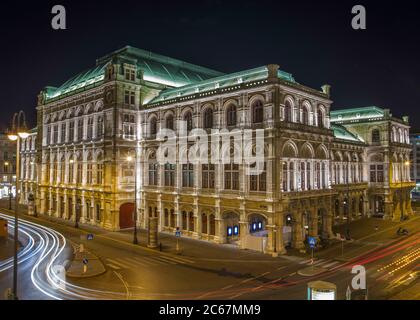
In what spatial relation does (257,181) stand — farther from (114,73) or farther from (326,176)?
(114,73)

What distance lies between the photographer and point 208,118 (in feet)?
151

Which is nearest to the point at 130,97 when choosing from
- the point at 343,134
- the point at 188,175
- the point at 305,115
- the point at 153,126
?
the point at 153,126

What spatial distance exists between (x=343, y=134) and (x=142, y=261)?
4596 cm

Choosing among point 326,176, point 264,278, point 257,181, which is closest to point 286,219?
point 326,176

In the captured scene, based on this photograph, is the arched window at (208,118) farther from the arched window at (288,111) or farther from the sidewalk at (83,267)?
the sidewalk at (83,267)

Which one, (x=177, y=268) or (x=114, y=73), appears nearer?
(x=177, y=268)

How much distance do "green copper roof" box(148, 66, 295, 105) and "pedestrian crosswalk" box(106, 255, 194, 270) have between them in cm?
2078

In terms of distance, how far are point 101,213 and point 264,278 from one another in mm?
32548

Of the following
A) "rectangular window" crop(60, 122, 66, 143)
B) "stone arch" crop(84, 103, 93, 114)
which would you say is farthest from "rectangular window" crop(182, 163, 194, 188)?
"rectangular window" crop(60, 122, 66, 143)

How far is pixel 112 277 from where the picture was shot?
28.3 m

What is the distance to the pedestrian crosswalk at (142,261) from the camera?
32.2 metres

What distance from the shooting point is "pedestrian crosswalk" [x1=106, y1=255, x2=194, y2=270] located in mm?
32191

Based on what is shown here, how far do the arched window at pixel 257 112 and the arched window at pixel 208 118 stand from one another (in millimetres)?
6696

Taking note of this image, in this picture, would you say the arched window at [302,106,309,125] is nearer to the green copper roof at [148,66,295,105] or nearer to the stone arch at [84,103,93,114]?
the green copper roof at [148,66,295,105]
